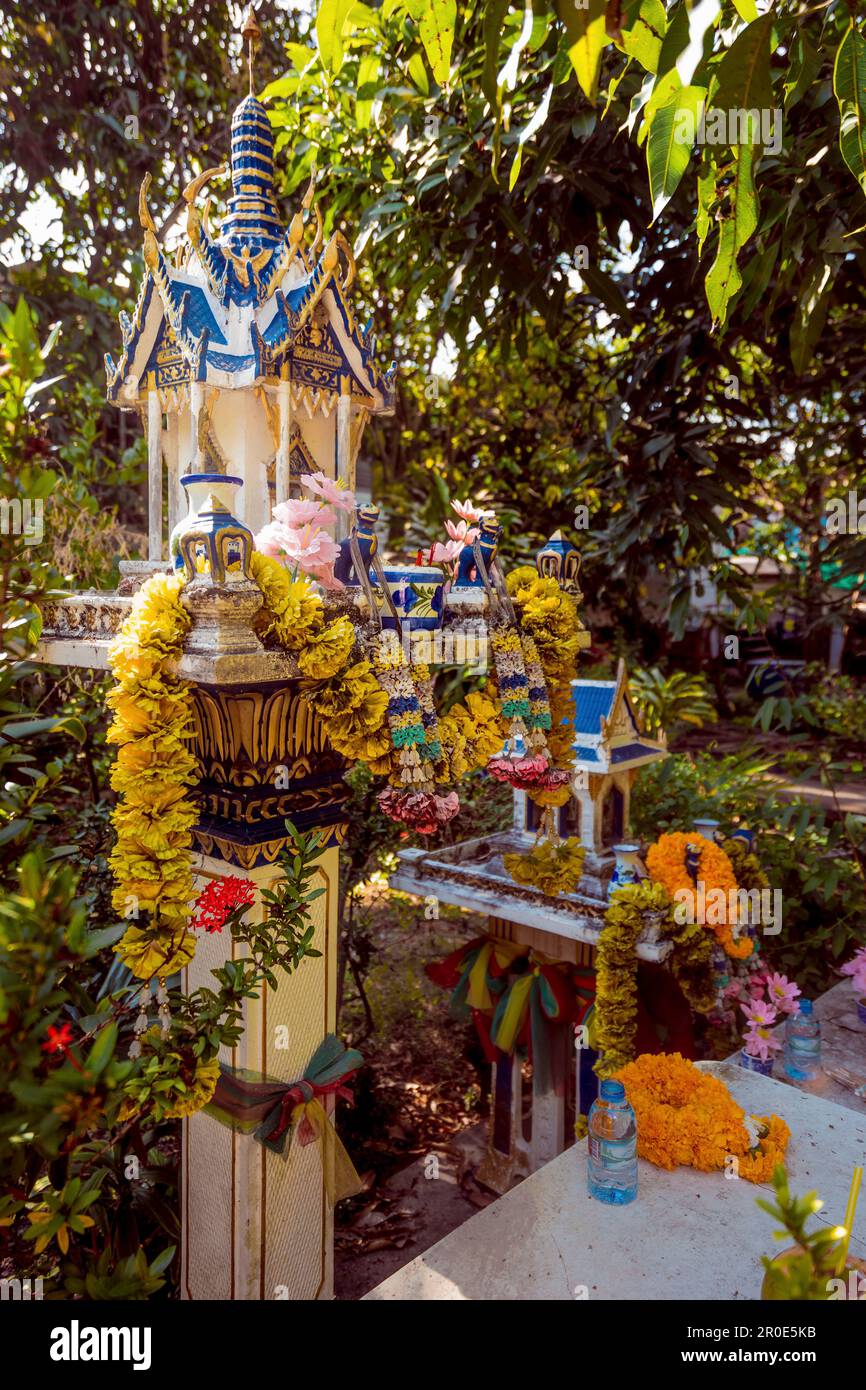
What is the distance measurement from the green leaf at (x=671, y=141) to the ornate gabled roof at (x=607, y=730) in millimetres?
3236

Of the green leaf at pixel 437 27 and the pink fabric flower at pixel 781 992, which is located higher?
the green leaf at pixel 437 27

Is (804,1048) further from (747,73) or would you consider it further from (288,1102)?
(747,73)

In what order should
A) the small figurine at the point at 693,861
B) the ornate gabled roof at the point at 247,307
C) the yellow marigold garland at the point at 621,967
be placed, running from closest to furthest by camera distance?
the ornate gabled roof at the point at 247,307, the yellow marigold garland at the point at 621,967, the small figurine at the point at 693,861

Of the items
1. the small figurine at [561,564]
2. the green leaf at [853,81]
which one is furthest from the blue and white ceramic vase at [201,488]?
the green leaf at [853,81]

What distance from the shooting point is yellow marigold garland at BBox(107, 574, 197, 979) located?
228cm

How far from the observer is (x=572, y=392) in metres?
7.46

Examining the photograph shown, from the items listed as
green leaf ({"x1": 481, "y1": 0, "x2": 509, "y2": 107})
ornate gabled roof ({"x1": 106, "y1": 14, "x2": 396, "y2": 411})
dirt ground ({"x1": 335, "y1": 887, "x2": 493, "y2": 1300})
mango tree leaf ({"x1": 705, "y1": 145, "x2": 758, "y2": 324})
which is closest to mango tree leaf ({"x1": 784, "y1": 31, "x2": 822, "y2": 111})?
mango tree leaf ({"x1": 705, "y1": 145, "x2": 758, "y2": 324})

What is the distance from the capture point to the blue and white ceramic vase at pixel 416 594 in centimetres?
293

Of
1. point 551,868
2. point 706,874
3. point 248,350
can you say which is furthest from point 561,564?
point 706,874

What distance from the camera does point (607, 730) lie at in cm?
466

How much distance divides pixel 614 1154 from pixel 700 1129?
0.41 metres

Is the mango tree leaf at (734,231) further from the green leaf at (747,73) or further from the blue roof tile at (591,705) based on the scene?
the blue roof tile at (591,705)
